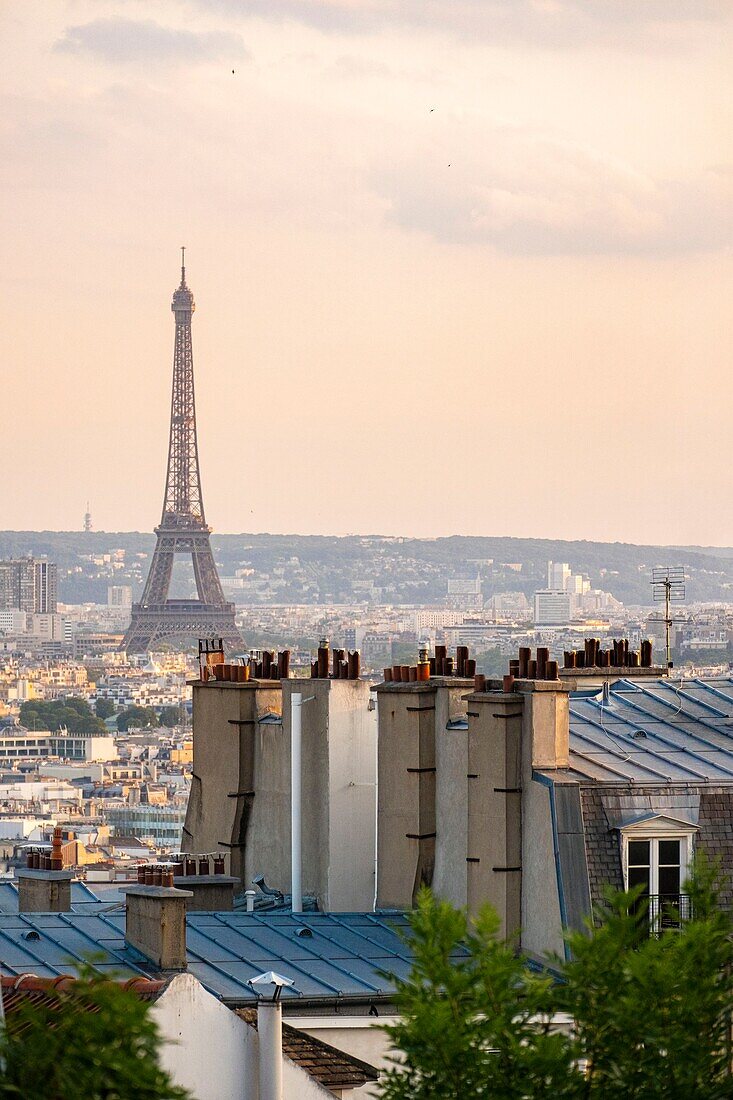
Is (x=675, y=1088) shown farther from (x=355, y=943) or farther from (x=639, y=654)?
(x=639, y=654)

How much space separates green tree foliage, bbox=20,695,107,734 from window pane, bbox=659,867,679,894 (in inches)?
6825

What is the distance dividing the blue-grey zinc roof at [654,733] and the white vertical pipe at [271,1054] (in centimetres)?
284

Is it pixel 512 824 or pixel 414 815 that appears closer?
pixel 512 824

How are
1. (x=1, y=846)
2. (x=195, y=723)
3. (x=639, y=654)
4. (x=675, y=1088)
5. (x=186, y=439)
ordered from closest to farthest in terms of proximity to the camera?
(x=675, y=1088) → (x=195, y=723) → (x=639, y=654) → (x=1, y=846) → (x=186, y=439)

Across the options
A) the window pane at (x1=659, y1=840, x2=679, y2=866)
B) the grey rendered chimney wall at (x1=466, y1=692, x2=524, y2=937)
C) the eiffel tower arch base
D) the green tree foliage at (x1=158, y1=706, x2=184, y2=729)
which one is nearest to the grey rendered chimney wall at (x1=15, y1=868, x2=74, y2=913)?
the grey rendered chimney wall at (x1=466, y1=692, x2=524, y2=937)

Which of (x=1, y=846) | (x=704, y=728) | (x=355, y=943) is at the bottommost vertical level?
(x=1, y=846)

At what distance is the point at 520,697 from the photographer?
1306 centimetres

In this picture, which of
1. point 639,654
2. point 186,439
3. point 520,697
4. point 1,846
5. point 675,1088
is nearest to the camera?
point 675,1088

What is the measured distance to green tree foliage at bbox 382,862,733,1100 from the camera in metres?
8.39

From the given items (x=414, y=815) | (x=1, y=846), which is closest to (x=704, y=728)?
(x=414, y=815)

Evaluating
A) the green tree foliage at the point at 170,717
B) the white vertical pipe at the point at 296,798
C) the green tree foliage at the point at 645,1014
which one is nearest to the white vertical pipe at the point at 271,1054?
the green tree foliage at the point at 645,1014

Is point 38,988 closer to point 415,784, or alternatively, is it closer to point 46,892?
point 46,892

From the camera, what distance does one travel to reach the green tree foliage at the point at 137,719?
193875 millimetres

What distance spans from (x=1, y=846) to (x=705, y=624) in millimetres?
103015
